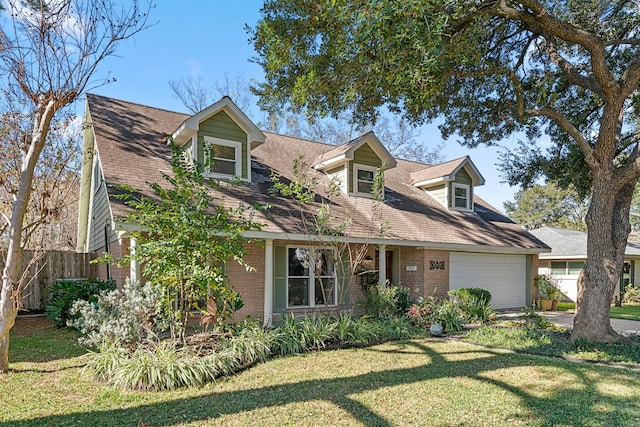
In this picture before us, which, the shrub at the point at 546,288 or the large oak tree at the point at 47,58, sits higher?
the large oak tree at the point at 47,58

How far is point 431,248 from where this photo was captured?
13797 mm

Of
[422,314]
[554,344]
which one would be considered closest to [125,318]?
[422,314]

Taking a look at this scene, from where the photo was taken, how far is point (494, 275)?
15.7m

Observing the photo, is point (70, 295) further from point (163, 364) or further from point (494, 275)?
point (494, 275)

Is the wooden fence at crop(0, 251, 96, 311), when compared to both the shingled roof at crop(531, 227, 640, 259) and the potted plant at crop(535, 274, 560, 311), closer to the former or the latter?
the potted plant at crop(535, 274, 560, 311)

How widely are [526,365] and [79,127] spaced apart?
1123 cm

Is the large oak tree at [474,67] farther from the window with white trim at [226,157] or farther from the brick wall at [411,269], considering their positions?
the brick wall at [411,269]

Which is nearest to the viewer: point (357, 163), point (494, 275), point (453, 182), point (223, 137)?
point (223, 137)

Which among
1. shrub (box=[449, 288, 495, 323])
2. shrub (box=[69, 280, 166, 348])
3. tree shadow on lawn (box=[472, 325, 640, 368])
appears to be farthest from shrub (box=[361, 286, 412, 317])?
shrub (box=[69, 280, 166, 348])

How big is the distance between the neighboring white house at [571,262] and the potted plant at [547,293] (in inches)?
131

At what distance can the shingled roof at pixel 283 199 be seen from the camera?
1062 centimetres

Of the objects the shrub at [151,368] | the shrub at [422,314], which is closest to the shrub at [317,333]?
the shrub at [151,368]

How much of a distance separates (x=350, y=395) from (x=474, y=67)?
326 inches

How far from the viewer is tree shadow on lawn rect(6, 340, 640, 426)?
4.73 meters
